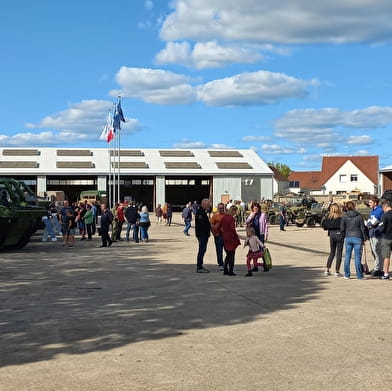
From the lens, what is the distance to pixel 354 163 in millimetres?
95188

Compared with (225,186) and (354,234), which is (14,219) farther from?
(225,186)

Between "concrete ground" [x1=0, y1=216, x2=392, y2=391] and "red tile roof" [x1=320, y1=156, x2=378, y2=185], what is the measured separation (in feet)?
274

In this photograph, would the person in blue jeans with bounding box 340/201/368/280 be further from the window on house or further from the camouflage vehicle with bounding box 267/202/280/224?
the window on house

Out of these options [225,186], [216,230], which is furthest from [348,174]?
[216,230]

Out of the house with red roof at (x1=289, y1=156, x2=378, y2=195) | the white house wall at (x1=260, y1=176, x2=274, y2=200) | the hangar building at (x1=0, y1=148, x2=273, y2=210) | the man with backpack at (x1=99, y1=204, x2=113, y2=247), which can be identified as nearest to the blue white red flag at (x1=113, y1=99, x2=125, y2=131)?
the hangar building at (x1=0, y1=148, x2=273, y2=210)

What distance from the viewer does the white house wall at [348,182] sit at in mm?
93625

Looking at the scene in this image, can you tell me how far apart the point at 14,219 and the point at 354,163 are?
83.1 m

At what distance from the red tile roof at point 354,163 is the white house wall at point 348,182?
0.65 metres

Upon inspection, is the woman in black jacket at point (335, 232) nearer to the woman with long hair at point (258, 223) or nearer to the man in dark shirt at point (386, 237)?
the man in dark shirt at point (386, 237)

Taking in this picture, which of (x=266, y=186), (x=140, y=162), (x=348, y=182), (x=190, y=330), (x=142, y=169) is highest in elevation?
(x=140, y=162)

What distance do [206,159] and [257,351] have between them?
60746 millimetres

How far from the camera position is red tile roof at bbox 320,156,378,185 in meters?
Result: 94.1

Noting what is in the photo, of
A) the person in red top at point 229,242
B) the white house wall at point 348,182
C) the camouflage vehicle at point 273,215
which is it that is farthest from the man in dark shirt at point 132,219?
the white house wall at point 348,182

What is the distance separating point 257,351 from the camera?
21.6 feet
